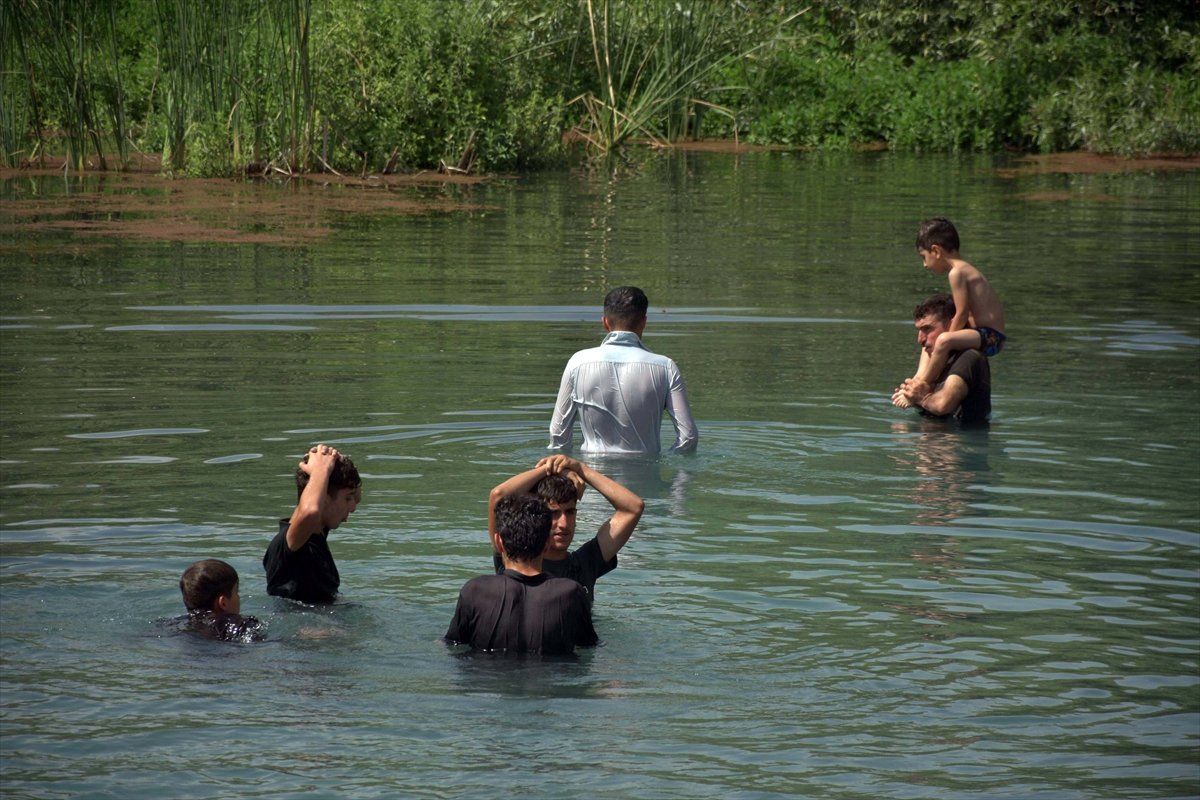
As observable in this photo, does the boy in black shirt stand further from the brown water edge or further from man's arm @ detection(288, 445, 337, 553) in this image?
the brown water edge

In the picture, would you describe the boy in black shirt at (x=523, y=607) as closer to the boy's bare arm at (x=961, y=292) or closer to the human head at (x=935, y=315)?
the boy's bare arm at (x=961, y=292)

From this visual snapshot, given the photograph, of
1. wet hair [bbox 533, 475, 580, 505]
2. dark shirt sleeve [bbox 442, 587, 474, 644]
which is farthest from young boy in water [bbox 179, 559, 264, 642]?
wet hair [bbox 533, 475, 580, 505]

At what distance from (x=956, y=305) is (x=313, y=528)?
6.72 metres

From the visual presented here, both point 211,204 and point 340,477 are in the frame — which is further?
point 211,204

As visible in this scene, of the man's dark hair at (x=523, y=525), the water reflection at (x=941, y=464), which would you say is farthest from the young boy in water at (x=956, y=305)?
the man's dark hair at (x=523, y=525)

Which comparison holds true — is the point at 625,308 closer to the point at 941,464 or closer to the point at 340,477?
the point at 941,464

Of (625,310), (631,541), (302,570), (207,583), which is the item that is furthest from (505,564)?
(625,310)

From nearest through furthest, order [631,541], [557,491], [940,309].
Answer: [557,491], [631,541], [940,309]

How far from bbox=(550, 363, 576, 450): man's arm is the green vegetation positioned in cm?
1151

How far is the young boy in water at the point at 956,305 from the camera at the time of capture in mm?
12969

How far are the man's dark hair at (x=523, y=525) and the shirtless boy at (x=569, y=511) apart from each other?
0.17m

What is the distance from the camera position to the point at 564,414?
11.0 meters

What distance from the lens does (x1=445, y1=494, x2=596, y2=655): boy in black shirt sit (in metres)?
7.21

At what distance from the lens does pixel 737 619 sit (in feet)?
26.9
